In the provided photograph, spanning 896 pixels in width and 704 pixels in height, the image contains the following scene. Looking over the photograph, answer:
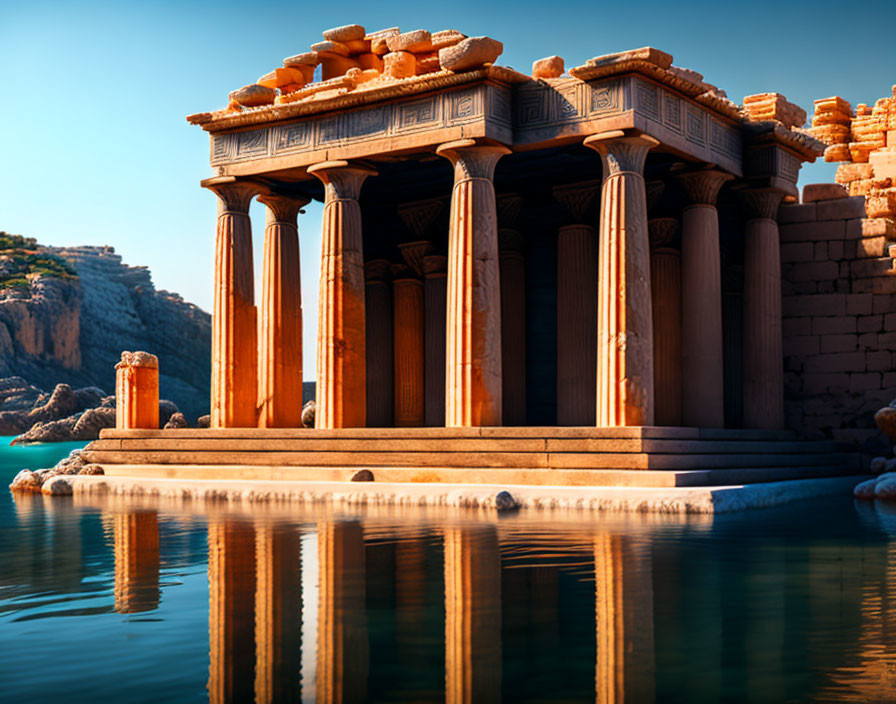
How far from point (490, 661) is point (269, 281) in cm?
2243

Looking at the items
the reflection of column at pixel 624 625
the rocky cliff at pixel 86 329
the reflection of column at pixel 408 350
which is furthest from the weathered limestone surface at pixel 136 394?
the rocky cliff at pixel 86 329

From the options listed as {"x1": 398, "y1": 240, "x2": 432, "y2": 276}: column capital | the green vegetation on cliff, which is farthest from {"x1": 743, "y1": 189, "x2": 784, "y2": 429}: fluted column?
the green vegetation on cliff

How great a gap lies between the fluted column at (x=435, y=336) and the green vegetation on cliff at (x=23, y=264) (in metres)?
125

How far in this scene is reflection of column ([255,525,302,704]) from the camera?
21.2ft

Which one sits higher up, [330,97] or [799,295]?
[330,97]

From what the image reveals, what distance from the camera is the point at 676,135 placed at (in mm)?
23781

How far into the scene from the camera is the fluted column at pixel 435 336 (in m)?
31.8

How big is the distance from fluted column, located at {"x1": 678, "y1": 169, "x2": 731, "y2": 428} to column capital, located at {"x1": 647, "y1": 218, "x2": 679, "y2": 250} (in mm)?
2893

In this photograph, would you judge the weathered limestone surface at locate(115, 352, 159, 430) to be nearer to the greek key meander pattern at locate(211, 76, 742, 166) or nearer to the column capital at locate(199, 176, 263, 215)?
the column capital at locate(199, 176, 263, 215)

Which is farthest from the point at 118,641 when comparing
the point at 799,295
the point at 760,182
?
the point at 799,295

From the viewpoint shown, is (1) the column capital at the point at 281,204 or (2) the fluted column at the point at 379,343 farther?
(2) the fluted column at the point at 379,343

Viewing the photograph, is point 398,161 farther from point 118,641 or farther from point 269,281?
point 118,641

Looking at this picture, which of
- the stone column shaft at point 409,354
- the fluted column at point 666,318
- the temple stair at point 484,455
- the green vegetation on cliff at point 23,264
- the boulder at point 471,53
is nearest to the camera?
the temple stair at point 484,455

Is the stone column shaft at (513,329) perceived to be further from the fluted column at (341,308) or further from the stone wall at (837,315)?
the stone wall at (837,315)
